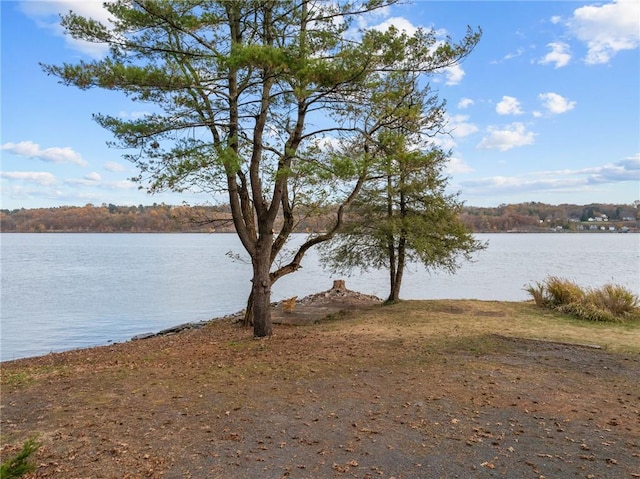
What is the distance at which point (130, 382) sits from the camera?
6.47m

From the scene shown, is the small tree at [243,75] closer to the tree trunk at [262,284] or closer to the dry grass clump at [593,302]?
the tree trunk at [262,284]

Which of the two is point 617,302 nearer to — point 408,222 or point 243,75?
point 408,222

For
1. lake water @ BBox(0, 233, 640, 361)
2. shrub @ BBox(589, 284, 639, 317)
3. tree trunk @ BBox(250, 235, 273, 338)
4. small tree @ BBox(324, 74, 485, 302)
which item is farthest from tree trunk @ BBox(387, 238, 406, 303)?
tree trunk @ BBox(250, 235, 273, 338)

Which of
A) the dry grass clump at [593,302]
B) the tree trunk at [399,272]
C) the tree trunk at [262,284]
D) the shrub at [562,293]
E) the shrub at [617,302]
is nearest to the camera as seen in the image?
the tree trunk at [262,284]

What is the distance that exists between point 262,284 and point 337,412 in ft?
14.8

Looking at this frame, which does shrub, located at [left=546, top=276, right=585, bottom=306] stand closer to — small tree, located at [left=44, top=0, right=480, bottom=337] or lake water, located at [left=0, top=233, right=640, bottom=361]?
lake water, located at [left=0, top=233, right=640, bottom=361]

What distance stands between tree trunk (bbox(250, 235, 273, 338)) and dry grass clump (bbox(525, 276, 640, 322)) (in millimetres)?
7969

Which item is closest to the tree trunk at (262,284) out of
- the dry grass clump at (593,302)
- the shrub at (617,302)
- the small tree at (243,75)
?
the small tree at (243,75)

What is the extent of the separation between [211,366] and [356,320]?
5739 mm

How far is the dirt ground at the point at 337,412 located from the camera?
3.99 metres

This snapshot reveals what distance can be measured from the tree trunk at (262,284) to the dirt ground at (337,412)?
35.4 inches

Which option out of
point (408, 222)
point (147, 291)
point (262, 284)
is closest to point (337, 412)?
point (262, 284)

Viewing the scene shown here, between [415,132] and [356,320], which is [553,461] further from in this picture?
[415,132]

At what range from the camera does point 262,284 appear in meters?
9.39
